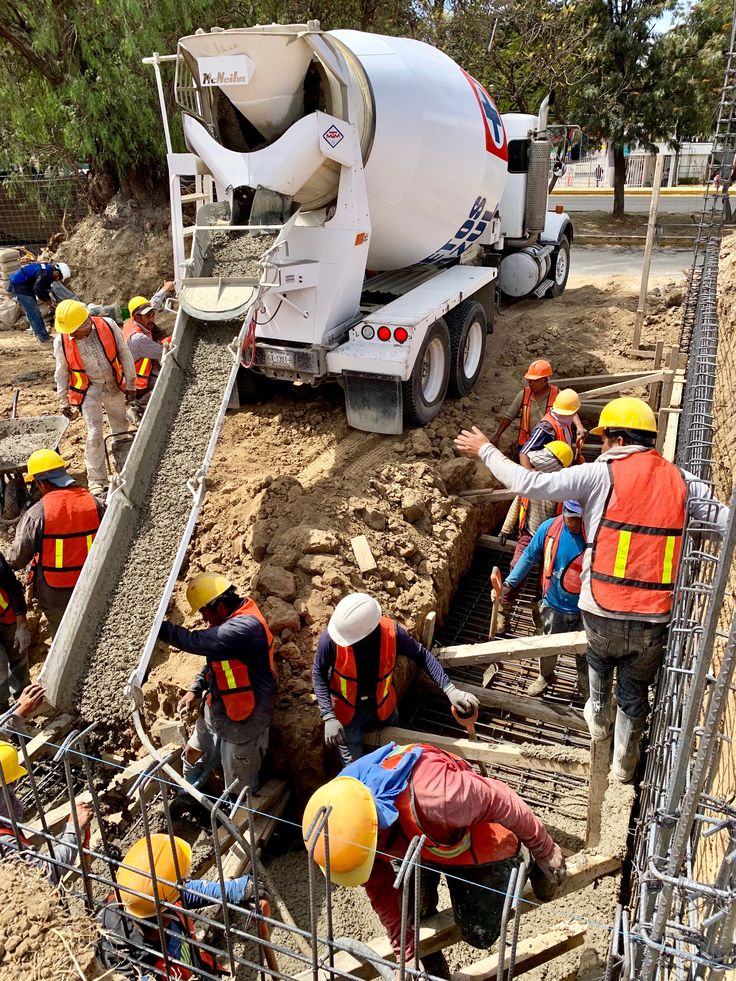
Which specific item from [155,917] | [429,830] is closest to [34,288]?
[155,917]

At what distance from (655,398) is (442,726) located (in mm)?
4140

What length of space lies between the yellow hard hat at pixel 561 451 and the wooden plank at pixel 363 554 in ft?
4.80

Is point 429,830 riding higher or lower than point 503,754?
higher

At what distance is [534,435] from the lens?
18.8ft

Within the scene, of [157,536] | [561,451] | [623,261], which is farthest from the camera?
[623,261]

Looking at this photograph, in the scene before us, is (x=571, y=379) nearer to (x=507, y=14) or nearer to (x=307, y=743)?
(x=307, y=743)

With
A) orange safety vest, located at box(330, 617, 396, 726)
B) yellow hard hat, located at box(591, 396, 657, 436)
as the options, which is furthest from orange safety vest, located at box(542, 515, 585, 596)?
orange safety vest, located at box(330, 617, 396, 726)

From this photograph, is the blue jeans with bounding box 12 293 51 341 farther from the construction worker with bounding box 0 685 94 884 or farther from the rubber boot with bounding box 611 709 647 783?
the rubber boot with bounding box 611 709 647 783

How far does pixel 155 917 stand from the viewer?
9.24ft

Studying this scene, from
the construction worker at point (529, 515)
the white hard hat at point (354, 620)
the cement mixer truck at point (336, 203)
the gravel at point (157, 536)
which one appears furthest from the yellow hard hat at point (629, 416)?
the gravel at point (157, 536)

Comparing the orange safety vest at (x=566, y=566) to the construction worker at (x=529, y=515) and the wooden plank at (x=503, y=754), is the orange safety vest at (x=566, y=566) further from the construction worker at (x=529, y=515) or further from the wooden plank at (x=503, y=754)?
the wooden plank at (x=503, y=754)

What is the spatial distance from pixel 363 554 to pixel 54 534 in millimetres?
2065

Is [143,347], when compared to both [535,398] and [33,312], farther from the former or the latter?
[33,312]

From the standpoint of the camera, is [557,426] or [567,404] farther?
[567,404]
